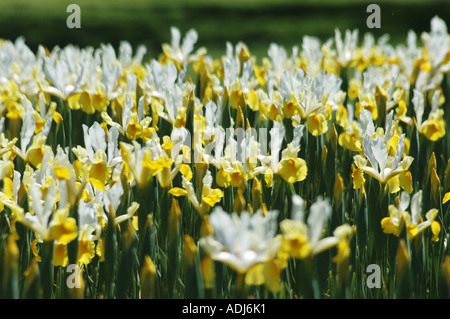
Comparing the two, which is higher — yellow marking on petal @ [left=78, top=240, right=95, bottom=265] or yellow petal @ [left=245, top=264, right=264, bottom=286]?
yellow marking on petal @ [left=78, top=240, right=95, bottom=265]

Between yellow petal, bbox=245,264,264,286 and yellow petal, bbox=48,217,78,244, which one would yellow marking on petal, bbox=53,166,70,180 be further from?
yellow petal, bbox=245,264,264,286

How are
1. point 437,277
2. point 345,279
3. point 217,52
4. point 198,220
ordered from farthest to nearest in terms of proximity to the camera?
point 217,52, point 198,220, point 437,277, point 345,279

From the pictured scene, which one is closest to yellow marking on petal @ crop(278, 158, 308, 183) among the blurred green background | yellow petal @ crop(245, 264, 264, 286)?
yellow petal @ crop(245, 264, 264, 286)

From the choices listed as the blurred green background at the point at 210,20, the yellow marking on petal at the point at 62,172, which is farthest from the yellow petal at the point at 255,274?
the blurred green background at the point at 210,20

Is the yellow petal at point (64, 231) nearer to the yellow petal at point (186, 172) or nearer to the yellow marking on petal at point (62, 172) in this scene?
the yellow marking on petal at point (62, 172)

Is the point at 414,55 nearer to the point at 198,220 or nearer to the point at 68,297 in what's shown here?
the point at 198,220

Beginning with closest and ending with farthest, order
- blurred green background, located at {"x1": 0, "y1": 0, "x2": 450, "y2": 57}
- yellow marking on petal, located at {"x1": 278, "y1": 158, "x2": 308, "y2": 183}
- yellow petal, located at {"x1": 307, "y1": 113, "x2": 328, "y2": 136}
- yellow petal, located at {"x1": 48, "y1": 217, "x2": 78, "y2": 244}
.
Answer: yellow petal, located at {"x1": 48, "y1": 217, "x2": 78, "y2": 244}
yellow marking on petal, located at {"x1": 278, "y1": 158, "x2": 308, "y2": 183}
yellow petal, located at {"x1": 307, "y1": 113, "x2": 328, "y2": 136}
blurred green background, located at {"x1": 0, "y1": 0, "x2": 450, "y2": 57}

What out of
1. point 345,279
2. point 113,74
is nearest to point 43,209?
point 345,279

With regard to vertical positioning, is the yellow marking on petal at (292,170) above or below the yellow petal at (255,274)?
above
